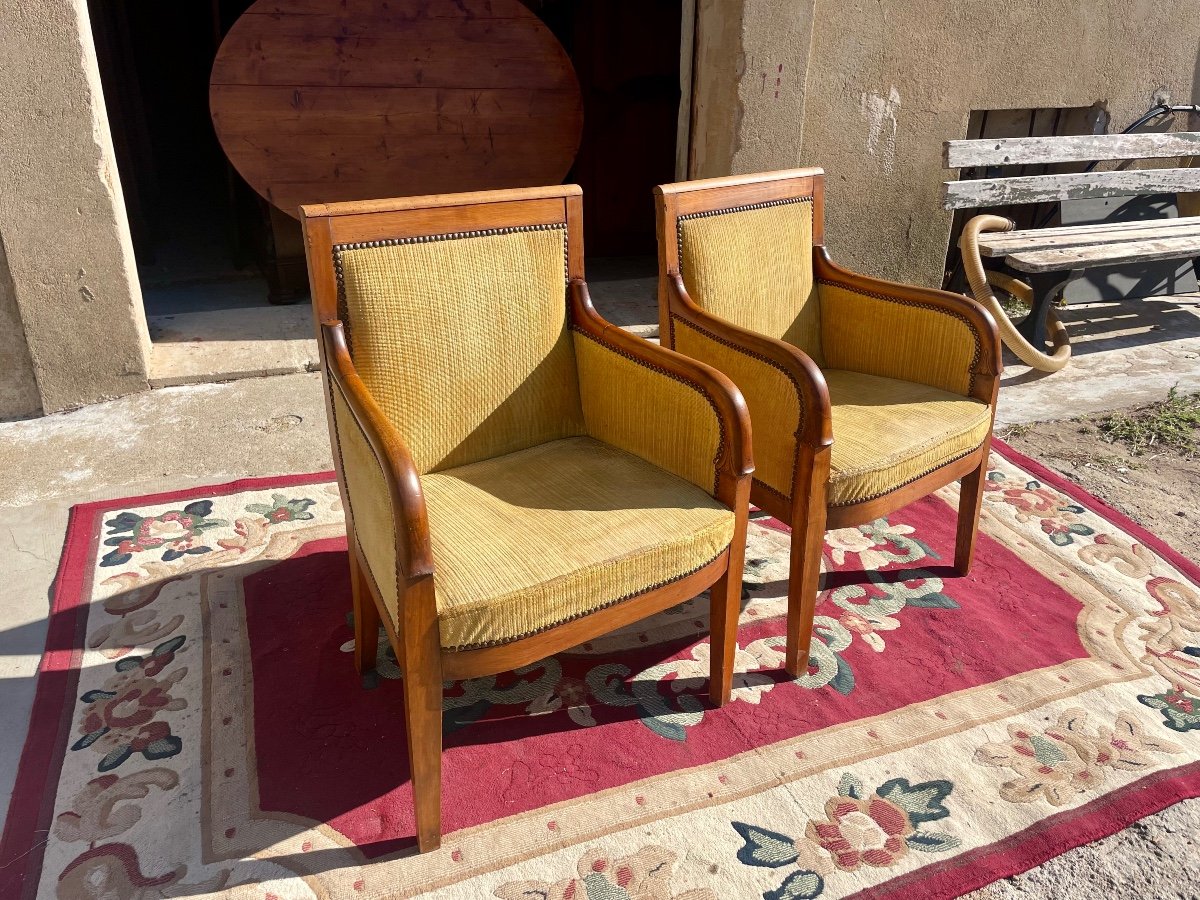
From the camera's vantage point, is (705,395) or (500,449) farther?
(500,449)

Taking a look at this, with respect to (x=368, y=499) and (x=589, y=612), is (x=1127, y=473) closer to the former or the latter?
(x=589, y=612)

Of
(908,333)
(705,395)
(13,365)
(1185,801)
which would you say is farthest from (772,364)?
(13,365)

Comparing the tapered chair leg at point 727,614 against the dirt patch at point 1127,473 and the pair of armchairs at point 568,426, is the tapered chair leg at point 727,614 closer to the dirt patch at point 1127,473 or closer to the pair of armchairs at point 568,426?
the pair of armchairs at point 568,426

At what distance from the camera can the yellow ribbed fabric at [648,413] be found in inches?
75.2

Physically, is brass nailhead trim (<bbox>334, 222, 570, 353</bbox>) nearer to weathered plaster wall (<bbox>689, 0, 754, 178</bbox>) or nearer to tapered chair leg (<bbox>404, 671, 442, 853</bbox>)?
tapered chair leg (<bbox>404, 671, 442, 853</bbox>)

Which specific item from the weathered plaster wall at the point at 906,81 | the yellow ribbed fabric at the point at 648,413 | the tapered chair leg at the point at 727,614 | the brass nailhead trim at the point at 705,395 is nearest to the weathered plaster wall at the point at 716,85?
the weathered plaster wall at the point at 906,81

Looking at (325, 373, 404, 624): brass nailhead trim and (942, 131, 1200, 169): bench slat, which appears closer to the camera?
(325, 373, 404, 624): brass nailhead trim

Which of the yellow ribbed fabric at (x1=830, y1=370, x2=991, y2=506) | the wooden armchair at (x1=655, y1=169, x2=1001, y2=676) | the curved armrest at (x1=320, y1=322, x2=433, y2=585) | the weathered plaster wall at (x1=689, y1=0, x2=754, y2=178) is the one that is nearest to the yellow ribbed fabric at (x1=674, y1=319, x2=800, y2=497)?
the wooden armchair at (x1=655, y1=169, x2=1001, y2=676)

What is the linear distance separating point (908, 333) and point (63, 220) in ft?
9.60

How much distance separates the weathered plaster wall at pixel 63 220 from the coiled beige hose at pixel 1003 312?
11.8 ft

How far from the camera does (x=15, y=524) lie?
9.04 feet

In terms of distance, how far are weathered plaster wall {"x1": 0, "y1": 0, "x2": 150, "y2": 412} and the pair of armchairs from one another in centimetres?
191

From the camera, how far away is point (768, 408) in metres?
2.10

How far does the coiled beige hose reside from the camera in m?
4.05
